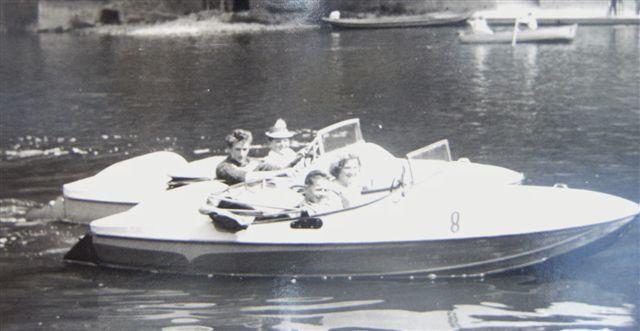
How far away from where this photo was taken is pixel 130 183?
13.8 meters

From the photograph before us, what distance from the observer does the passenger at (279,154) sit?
1277 cm

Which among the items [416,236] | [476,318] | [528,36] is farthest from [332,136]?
[528,36]

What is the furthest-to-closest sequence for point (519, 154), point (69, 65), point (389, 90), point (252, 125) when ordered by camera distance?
point (69, 65), point (389, 90), point (252, 125), point (519, 154)

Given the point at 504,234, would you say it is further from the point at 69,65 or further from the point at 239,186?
the point at 69,65

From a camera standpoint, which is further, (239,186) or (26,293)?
(239,186)

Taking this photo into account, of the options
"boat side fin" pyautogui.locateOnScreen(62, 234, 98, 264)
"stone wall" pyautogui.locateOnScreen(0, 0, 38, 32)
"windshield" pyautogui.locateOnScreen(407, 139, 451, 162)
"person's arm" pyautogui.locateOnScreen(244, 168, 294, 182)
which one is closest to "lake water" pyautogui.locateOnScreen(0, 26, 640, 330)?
"boat side fin" pyautogui.locateOnScreen(62, 234, 98, 264)

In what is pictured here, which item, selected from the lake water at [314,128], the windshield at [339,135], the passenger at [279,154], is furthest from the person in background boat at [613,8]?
the passenger at [279,154]

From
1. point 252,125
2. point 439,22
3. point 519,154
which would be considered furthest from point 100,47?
point 519,154

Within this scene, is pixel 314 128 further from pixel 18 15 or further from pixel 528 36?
pixel 18 15

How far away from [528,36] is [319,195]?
1128 inches

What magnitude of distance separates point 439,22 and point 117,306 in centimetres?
3661

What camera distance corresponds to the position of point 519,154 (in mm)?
18844

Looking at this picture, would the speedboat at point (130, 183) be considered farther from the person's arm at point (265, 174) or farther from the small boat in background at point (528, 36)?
the small boat in background at point (528, 36)

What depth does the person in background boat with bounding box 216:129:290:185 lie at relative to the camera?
12438mm
